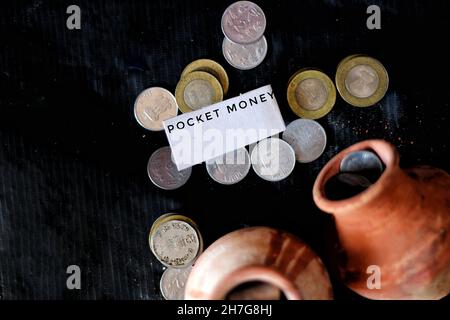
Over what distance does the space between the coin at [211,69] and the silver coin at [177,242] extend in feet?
0.75

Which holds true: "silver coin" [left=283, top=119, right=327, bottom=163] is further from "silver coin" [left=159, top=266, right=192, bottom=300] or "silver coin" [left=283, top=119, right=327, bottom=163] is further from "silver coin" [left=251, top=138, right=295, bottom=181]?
"silver coin" [left=159, top=266, right=192, bottom=300]

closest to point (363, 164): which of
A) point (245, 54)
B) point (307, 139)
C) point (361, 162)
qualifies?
point (361, 162)

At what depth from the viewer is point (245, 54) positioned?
0.87m

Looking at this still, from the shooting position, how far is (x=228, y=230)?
0.89m

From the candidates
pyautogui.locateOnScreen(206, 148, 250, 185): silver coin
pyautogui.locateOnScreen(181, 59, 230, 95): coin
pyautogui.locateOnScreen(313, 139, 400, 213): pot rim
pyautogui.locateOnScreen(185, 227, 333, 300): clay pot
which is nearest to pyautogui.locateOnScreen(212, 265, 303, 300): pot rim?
pyautogui.locateOnScreen(185, 227, 333, 300): clay pot

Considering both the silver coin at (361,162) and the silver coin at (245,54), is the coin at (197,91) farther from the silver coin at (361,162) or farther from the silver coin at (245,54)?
the silver coin at (361,162)

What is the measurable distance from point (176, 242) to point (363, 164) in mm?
314

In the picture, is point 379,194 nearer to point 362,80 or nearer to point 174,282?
point 362,80

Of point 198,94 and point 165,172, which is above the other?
point 198,94

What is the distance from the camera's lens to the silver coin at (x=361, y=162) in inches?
29.3

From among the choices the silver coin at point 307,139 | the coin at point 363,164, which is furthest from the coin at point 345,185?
the silver coin at point 307,139

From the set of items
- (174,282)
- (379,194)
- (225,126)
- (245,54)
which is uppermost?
(245,54)

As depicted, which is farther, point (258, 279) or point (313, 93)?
point (313, 93)
